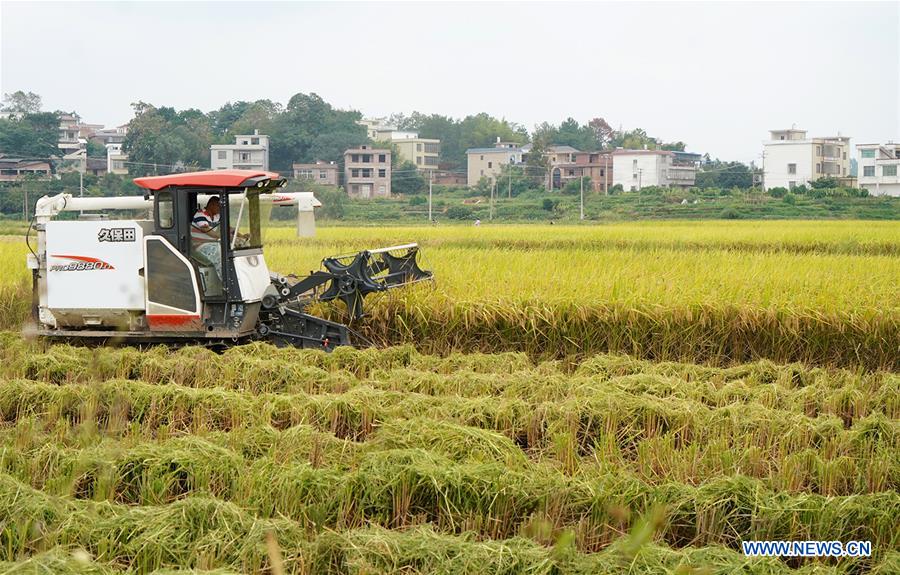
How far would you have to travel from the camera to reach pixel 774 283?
11234 mm

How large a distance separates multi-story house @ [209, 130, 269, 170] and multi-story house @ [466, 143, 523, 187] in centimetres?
2296

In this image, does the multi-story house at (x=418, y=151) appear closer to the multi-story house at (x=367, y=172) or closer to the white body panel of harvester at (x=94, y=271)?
the multi-story house at (x=367, y=172)

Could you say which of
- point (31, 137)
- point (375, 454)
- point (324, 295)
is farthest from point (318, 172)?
point (375, 454)

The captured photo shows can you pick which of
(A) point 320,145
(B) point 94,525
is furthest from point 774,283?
(A) point 320,145

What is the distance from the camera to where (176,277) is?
29.5ft

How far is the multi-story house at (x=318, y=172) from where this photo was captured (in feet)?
217

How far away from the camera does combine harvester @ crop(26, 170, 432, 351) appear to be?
8.99 metres

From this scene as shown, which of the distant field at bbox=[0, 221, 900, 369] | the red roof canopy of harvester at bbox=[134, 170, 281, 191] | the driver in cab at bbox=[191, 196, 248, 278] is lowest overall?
the distant field at bbox=[0, 221, 900, 369]

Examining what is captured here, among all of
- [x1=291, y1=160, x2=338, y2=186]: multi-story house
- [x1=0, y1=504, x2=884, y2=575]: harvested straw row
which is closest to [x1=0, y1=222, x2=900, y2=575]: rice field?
[x1=0, y1=504, x2=884, y2=575]: harvested straw row

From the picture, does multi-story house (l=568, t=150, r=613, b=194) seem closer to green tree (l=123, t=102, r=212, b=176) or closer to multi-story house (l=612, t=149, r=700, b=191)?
multi-story house (l=612, t=149, r=700, b=191)

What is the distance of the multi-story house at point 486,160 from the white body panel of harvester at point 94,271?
73151 mm

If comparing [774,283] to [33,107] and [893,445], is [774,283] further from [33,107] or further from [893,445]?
[33,107]

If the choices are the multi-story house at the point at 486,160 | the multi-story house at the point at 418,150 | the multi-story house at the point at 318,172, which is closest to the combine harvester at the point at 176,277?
the multi-story house at the point at 318,172

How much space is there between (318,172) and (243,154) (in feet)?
21.4
